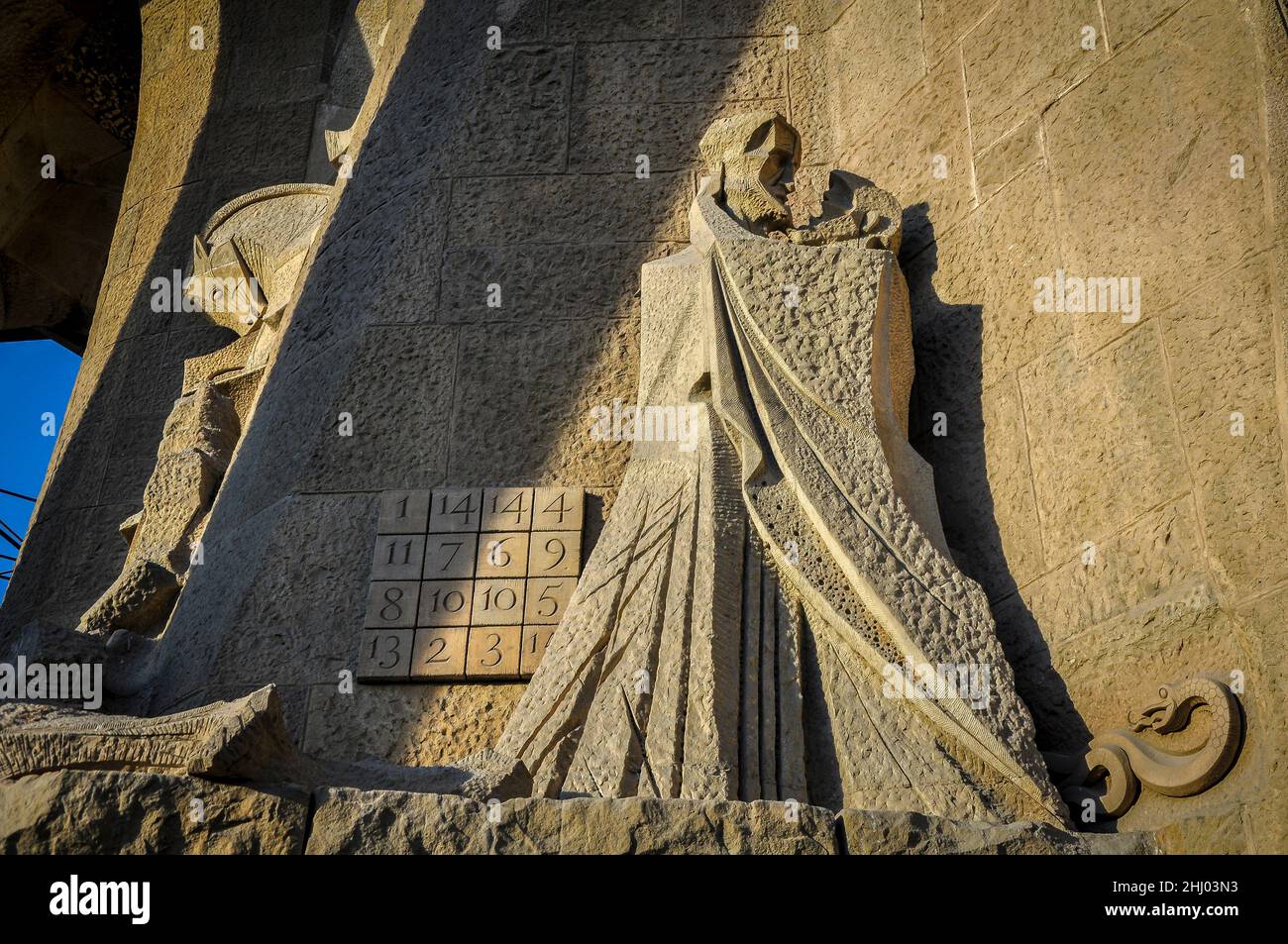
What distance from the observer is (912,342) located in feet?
16.4

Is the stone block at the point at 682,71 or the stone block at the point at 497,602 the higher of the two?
the stone block at the point at 682,71

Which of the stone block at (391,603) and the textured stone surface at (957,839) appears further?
the stone block at (391,603)

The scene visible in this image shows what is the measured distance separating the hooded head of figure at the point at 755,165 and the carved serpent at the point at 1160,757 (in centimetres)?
189

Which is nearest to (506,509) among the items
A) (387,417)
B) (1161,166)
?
(387,417)

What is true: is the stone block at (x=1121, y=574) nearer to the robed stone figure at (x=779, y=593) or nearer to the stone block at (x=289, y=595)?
the robed stone figure at (x=779, y=593)

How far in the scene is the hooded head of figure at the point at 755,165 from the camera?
494 centimetres

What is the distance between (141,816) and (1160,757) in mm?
2329

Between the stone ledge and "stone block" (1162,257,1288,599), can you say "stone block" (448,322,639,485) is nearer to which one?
"stone block" (1162,257,1288,599)

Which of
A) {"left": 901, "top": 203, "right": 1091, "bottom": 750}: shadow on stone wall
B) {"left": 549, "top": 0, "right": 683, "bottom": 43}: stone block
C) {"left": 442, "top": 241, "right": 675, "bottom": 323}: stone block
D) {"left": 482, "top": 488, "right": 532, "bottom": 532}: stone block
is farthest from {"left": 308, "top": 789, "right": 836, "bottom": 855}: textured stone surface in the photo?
{"left": 549, "top": 0, "right": 683, "bottom": 43}: stone block

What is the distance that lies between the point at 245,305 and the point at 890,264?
2.97m

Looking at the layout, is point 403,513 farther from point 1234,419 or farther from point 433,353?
point 1234,419

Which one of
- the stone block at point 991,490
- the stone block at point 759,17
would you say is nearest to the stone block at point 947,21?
the stone block at point 759,17

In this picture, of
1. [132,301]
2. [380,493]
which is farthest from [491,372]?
[132,301]

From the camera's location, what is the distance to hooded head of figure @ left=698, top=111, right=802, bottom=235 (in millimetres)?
4941
